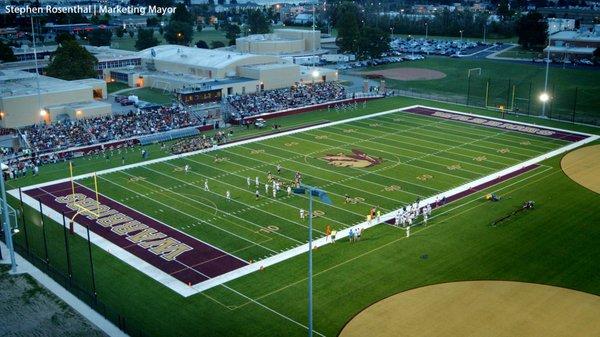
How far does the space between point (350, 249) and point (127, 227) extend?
13.8 meters

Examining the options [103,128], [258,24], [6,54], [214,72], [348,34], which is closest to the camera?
[103,128]

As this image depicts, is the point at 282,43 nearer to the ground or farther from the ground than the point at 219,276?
farther from the ground

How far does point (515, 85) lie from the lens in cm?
8756

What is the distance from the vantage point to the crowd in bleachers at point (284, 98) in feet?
232

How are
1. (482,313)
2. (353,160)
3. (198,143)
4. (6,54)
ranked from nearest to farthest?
(482,313), (353,160), (198,143), (6,54)

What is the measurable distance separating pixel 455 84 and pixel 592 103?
780 inches

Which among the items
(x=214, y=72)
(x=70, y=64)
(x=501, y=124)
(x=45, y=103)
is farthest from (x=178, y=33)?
(x=501, y=124)

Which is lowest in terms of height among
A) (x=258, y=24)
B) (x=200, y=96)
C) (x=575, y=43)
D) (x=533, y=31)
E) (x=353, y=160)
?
(x=353, y=160)

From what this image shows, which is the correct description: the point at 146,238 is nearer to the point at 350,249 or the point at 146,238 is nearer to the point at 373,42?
the point at 350,249

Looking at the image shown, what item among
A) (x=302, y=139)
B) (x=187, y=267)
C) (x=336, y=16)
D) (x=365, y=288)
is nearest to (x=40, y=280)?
(x=187, y=267)

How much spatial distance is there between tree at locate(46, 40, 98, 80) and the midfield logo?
4315 cm

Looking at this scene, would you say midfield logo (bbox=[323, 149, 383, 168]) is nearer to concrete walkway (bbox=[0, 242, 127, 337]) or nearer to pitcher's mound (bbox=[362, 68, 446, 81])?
concrete walkway (bbox=[0, 242, 127, 337])

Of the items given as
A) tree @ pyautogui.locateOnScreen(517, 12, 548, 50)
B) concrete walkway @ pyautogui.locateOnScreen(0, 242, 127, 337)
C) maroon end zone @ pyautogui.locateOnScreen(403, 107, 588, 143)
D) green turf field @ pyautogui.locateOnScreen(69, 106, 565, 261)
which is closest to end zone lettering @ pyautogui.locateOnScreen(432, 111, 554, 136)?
maroon end zone @ pyautogui.locateOnScreen(403, 107, 588, 143)

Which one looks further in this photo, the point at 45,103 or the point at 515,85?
the point at 515,85
